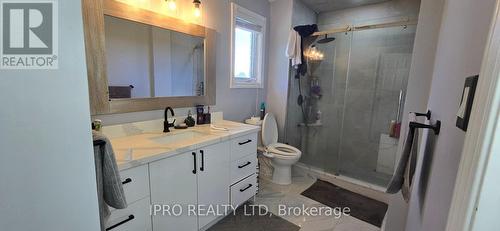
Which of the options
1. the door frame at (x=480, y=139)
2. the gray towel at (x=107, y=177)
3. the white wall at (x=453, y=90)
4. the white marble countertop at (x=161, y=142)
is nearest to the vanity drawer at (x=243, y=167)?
the white marble countertop at (x=161, y=142)

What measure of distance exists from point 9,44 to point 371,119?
319 cm

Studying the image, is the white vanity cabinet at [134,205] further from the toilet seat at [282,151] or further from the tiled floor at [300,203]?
the toilet seat at [282,151]

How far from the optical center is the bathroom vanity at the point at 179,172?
1.21 metres

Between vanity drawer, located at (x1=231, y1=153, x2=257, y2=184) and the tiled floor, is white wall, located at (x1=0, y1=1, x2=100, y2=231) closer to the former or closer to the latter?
vanity drawer, located at (x1=231, y1=153, x2=257, y2=184)

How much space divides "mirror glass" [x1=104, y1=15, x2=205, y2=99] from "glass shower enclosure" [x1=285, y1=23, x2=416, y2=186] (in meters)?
1.40

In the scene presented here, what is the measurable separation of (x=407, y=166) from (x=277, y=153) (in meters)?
1.56

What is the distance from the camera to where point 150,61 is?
1.75 m

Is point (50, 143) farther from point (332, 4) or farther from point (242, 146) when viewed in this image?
point (332, 4)

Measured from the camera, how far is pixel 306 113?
3.15 metres

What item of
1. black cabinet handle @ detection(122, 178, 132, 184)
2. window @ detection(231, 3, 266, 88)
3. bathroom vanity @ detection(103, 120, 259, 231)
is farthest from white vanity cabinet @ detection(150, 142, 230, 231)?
window @ detection(231, 3, 266, 88)

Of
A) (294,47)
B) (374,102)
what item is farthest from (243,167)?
(374,102)

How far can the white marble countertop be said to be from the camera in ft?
3.96

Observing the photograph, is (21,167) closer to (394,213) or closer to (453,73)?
(453,73)

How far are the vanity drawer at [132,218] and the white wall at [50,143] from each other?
0.67 meters
